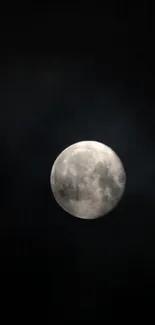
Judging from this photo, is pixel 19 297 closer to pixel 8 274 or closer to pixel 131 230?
pixel 8 274

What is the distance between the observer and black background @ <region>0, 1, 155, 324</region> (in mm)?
2188

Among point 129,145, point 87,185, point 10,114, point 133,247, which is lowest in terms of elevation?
point 133,247

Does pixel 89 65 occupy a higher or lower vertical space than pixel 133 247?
higher

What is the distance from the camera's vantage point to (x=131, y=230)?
7.15 feet

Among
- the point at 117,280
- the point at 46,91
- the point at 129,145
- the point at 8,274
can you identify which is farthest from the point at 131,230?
the point at 46,91

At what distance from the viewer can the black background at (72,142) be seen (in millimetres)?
2188

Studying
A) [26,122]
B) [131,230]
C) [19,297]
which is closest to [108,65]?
[26,122]

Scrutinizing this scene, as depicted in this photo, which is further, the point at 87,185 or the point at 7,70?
the point at 7,70

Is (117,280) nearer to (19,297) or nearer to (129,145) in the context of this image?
(19,297)

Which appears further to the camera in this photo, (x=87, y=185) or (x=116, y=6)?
(x=116, y=6)

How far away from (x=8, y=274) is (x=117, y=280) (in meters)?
0.52

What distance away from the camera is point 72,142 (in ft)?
7.29

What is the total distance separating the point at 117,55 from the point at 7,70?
21.4 inches

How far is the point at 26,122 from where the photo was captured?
88.5 inches
